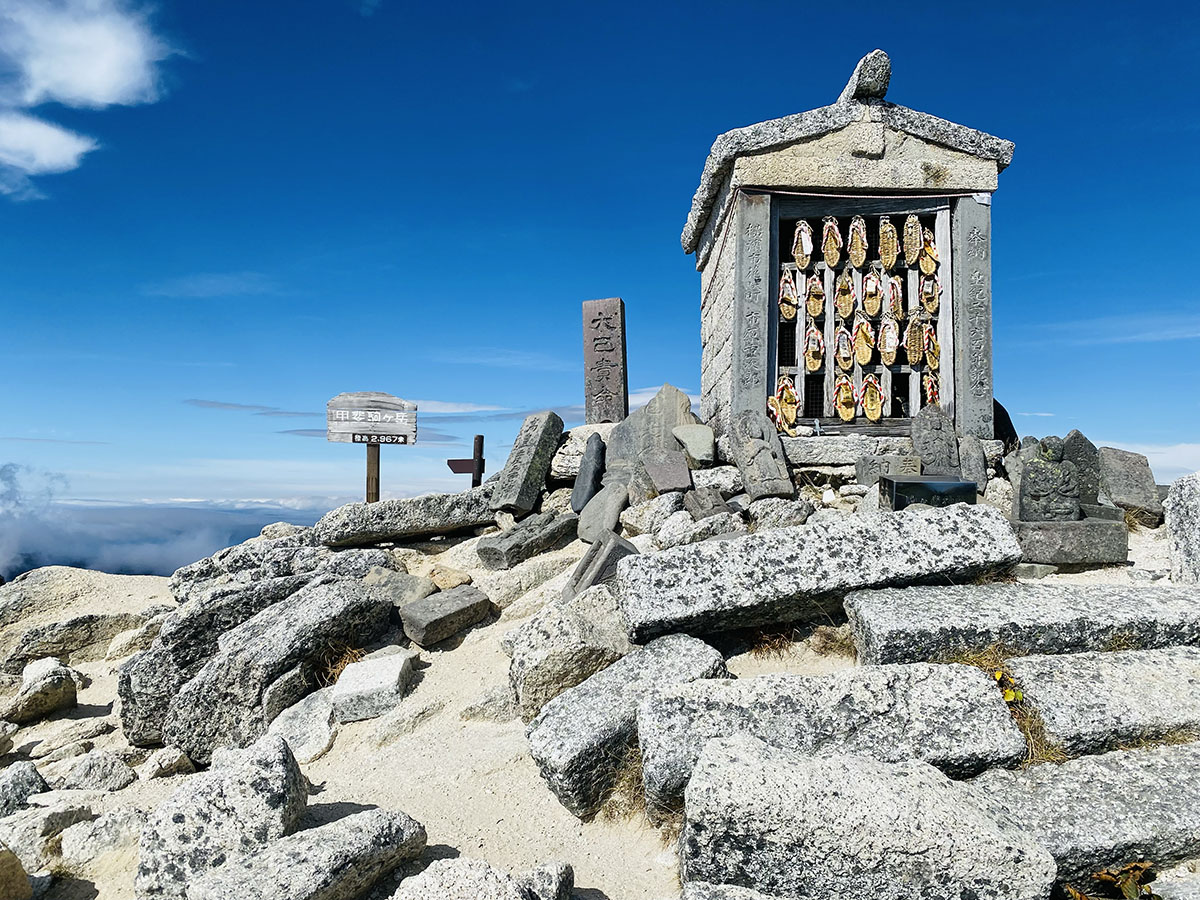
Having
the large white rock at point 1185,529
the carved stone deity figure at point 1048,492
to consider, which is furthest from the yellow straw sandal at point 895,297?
the large white rock at point 1185,529

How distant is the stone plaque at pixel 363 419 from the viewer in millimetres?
10359

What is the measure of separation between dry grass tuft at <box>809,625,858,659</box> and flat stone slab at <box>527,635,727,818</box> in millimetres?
724

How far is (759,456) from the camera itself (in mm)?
7926

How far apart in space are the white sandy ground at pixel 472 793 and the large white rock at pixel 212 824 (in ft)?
1.50

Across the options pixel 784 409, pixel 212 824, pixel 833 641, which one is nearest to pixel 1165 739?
pixel 833 641

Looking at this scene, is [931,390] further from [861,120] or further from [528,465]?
[528,465]

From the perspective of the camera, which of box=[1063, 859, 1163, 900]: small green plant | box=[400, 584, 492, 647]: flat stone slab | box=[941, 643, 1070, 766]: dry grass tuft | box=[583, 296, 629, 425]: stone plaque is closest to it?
box=[1063, 859, 1163, 900]: small green plant

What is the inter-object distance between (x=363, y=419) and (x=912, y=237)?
721 centimetres

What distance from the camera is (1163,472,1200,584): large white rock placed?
5160 mm

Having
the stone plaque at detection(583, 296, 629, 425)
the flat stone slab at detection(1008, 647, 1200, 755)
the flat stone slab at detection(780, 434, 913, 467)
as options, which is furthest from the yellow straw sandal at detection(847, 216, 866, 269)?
the flat stone slab at detection(1008, 647, 1200, 755)

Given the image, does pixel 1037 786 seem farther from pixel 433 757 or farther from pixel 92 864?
pixel 92 864

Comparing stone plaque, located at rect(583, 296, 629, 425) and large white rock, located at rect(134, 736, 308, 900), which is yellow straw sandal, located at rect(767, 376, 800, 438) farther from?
large white rock, located at rect(134, 736, 308, 900)

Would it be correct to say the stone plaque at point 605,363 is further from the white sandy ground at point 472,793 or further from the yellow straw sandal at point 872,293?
the white sandy ground at point 472,793

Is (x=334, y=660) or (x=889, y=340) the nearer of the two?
(x=334, y=660)
